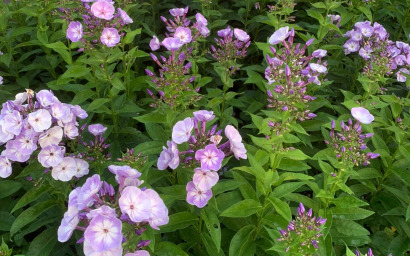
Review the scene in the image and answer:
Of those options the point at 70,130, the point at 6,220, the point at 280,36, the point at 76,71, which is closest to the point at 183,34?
the point at 280,36

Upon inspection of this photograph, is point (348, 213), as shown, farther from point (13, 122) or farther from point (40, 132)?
point (13, 122)

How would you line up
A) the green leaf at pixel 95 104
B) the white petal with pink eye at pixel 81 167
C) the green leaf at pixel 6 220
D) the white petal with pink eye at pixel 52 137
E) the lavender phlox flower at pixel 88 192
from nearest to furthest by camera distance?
the lavender phlox flower at pixel 88 192, the white petal with pink eye at pixel 52 137, the white petal with pink eye at pixel 81 167, the green leaf at pixel 6 220, the green leaf at pixel 95 104

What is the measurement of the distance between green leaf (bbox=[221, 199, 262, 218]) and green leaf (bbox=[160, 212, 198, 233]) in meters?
0.23

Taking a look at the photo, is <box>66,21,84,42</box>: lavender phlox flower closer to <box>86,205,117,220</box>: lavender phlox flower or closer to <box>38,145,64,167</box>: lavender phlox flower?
<box>38,145,64,167</box>: lavender phlox flower

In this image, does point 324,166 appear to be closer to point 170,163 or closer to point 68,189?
point 170,163

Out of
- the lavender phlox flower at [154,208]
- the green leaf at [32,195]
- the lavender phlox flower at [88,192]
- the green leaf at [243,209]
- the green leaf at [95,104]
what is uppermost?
the lavender phlox flower at [88,192]

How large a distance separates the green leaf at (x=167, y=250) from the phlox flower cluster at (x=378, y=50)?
6.81 feet

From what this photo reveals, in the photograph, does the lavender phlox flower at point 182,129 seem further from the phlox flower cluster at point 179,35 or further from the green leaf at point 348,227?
the green leaf at point 348,227

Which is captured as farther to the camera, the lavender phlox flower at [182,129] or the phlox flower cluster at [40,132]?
the phlox flower cluster at [40,132]

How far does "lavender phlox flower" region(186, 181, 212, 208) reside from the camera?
7.54 feet

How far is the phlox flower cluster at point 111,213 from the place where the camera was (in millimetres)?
1756

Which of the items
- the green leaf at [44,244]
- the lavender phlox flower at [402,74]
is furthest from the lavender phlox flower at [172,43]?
the lavender phlox flower at [402,74]

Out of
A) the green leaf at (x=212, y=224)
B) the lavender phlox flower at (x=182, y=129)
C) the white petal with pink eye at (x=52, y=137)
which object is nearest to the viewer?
the lavender phlox flower at (x=182, y=129)

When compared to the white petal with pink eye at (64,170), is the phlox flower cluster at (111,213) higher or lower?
higher
